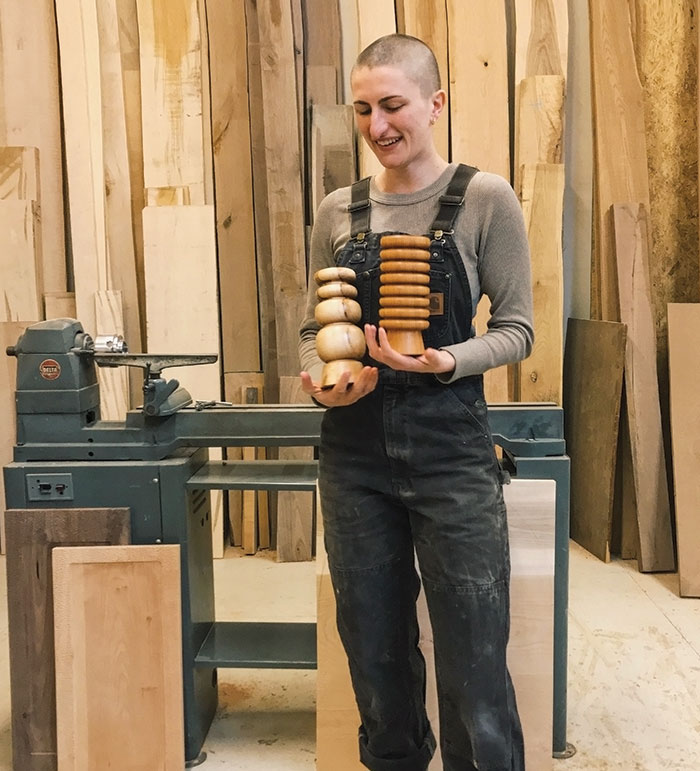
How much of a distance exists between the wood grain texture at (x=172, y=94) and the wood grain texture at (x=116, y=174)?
4.9 inches

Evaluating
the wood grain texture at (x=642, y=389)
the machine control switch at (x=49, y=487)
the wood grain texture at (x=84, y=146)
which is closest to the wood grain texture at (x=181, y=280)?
the wood grain texture at (x=84, y=146)

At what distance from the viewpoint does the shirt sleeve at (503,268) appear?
151cm

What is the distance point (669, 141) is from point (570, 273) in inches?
28.4

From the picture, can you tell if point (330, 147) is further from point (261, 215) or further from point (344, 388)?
point (344, 388)

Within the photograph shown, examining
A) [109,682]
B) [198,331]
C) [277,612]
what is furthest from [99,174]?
[109,682]

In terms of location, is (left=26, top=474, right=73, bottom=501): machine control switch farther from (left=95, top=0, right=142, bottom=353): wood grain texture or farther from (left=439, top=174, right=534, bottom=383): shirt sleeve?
(left=95, top=0, right=142, bottom=353): wood grain texture

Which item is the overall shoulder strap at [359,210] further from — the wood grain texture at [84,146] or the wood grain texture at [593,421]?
the wood grain texture at [84,146]

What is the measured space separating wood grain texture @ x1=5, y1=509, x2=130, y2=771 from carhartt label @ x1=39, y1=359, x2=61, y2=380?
0.36 meters

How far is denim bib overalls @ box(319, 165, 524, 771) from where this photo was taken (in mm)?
1520

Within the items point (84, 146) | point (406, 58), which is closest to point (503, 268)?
point (406, 58)

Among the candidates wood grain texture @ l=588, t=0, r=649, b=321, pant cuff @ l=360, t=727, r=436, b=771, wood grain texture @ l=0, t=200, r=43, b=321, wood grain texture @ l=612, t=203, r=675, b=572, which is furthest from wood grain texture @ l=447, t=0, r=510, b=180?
pant cuff @ l=360, t=727, r=436, b=771

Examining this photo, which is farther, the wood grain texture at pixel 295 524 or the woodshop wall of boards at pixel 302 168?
the wood grain texture at pixel 295 524

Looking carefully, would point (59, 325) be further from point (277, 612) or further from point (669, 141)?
point (669, 141)

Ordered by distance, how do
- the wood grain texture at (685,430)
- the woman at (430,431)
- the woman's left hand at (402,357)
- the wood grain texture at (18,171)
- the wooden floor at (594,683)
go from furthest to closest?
the wood grain texture at (18,171), the wood grain texture at (685,430), the wooden floor at (594,683), the woman at (430,431), the woman's left hand at (402,357)
